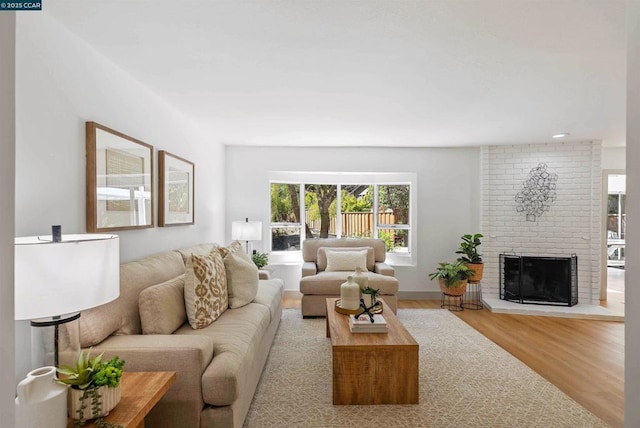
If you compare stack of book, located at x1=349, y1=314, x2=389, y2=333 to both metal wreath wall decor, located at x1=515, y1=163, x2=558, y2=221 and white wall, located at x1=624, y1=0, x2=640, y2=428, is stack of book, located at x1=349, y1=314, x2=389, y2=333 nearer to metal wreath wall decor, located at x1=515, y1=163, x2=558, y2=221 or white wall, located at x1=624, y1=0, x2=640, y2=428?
white wall, located at x1=624, y1=0, x2=640, y2=428

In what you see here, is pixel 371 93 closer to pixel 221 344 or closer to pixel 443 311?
pixel 221 344

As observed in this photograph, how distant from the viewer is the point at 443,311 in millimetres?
4574

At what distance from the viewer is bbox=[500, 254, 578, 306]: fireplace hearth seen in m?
4.77

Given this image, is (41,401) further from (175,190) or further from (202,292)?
(175,190)

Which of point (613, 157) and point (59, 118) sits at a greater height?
point (613, 157)

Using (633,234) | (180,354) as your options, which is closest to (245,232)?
(180,354)

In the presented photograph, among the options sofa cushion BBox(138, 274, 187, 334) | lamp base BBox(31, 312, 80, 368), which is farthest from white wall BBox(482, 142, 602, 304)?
lamp base BBox(31, 312, 80, 368)

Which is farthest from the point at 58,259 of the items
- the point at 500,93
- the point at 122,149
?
the point at 500,93

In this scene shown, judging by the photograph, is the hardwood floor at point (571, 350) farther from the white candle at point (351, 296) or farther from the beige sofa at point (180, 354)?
the beige sofa at point (180, 354)

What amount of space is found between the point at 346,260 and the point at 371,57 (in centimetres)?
294

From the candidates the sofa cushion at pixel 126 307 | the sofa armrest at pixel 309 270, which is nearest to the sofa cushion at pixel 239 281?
the sofa cushion at pixel 126 307

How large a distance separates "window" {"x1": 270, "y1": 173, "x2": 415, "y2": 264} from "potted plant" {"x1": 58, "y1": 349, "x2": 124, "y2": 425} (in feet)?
13.7

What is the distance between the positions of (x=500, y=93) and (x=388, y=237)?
3056 mm

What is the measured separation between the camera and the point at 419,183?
5.39 meters
